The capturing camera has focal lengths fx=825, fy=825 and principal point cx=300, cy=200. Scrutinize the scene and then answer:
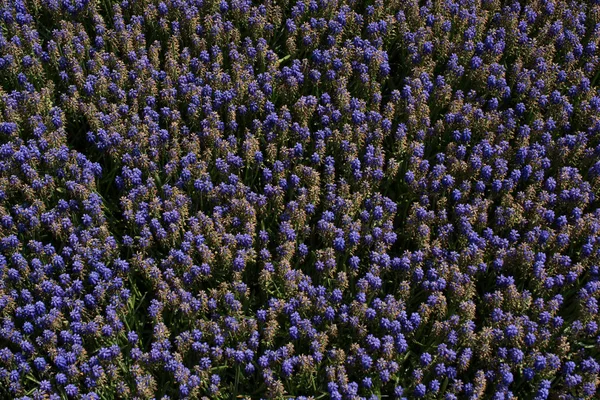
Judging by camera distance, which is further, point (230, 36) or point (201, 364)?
point (230, 36)

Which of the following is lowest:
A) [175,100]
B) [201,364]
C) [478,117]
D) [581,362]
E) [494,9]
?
[201,364]

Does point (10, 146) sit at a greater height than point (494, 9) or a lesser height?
lesser

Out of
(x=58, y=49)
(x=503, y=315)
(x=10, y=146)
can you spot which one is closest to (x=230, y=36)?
(x=58, y=49)

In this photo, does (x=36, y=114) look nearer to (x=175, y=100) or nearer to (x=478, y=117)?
(x=175, y=100)

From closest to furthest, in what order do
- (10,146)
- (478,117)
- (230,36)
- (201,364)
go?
(201,364) → (10,146) → (478,117) → (230,36)

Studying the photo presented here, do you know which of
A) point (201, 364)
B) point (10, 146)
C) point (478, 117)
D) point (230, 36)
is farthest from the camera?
point (230, 36)

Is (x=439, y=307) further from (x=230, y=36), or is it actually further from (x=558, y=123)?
(x=230, y=36)
